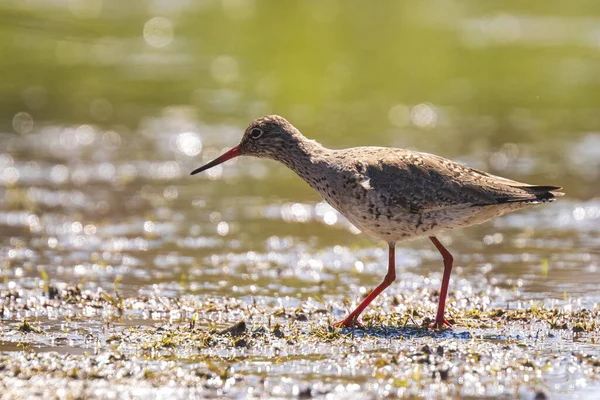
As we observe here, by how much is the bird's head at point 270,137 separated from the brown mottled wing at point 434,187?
0.91m

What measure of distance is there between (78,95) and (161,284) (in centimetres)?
1145

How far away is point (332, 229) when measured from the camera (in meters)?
12.5

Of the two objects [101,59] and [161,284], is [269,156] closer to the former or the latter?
[161,284]

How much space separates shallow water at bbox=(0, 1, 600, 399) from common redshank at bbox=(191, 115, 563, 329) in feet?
2.68

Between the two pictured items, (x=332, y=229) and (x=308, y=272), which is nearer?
(x=308, y=272)

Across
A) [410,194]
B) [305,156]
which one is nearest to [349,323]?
[410,194]

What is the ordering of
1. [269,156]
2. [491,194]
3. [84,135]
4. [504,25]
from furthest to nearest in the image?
[504,25], [84,135], [269,156], [491,194]

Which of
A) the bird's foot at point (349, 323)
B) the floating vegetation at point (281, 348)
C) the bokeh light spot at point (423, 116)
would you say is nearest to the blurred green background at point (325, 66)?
the bokeh light spot at point (423, 116)

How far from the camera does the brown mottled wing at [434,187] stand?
808 centimetres

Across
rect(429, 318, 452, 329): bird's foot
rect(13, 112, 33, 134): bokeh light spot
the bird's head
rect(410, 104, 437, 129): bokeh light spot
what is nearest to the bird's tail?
rect(429, 318, 452, 329): bird's foot

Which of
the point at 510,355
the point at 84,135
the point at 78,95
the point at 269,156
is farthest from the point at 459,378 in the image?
the point at 78,95

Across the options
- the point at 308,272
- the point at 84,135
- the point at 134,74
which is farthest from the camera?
the point at 134,74

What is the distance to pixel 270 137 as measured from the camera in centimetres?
890

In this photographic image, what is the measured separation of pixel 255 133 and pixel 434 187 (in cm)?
180
